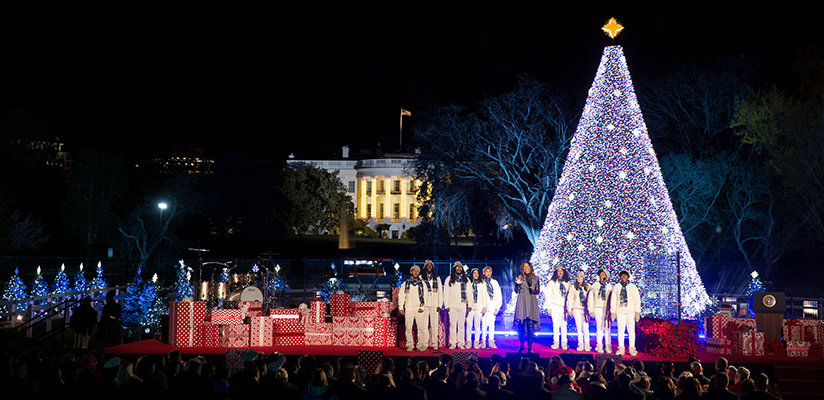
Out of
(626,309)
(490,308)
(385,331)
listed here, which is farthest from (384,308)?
(626,309)

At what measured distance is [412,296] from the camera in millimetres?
15711

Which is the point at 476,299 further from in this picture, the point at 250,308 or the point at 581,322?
the point at 250,308

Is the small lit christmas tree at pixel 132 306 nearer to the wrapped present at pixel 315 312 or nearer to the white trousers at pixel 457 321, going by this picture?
the wrapped present at pixel 315 312

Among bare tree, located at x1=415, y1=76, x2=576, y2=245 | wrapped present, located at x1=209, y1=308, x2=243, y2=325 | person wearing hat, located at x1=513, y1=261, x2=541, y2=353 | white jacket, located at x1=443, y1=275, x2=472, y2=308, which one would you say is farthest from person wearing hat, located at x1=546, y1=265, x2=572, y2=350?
bare tree, located at x1=415, y1=76, x2=576, y2=245

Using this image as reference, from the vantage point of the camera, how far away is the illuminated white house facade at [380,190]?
9631 centimetres

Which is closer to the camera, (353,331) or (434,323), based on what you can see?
(434,323)

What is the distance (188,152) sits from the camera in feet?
212

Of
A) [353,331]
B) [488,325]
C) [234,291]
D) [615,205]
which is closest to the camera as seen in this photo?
[488,325]

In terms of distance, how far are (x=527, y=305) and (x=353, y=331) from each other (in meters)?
3.48

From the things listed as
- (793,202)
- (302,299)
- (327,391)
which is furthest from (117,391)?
(793,202)

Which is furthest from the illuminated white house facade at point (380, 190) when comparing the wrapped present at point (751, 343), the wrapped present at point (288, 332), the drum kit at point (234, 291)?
the wrapped present at point (751, 343)

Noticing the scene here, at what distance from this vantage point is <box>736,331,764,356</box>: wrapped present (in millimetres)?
15367

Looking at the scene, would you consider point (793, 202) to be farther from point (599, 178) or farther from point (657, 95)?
point (599, 178)

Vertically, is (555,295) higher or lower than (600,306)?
higher
